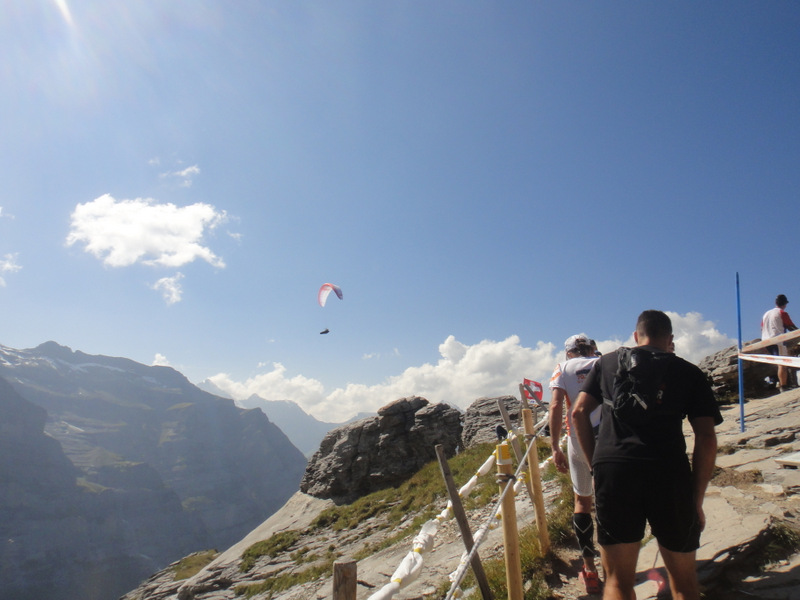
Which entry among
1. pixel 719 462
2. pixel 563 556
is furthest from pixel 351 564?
pixel 719 462

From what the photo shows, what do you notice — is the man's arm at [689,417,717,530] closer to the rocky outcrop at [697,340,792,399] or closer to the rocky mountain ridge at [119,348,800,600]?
the rocky mountain ridge at [119,348,800,600]

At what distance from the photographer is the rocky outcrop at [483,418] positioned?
2702 centimetres

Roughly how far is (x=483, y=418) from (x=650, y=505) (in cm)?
2722

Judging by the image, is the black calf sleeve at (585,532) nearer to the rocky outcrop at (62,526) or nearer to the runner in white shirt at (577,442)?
the runner in white shirt at (577,442)

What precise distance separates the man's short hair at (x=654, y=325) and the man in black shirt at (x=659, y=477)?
0.20 metres

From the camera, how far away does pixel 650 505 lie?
307 centimetres

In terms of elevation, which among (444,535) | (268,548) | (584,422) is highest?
(584,422)

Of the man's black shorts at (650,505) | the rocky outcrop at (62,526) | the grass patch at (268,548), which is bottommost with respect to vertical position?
the rocky outcrop at (62,526)

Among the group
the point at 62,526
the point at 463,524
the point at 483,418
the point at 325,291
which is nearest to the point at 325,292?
the point at 325,291

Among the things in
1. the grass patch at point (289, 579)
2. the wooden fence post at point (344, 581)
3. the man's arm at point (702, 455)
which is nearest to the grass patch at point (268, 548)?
the grass patch at point (289, 579)

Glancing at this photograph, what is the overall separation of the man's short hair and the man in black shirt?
20 centimetres

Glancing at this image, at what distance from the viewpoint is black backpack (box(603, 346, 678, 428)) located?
317 centimetres

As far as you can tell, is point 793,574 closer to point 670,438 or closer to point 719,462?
point 670,438

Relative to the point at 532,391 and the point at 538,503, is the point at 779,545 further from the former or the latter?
the point at 532,391
